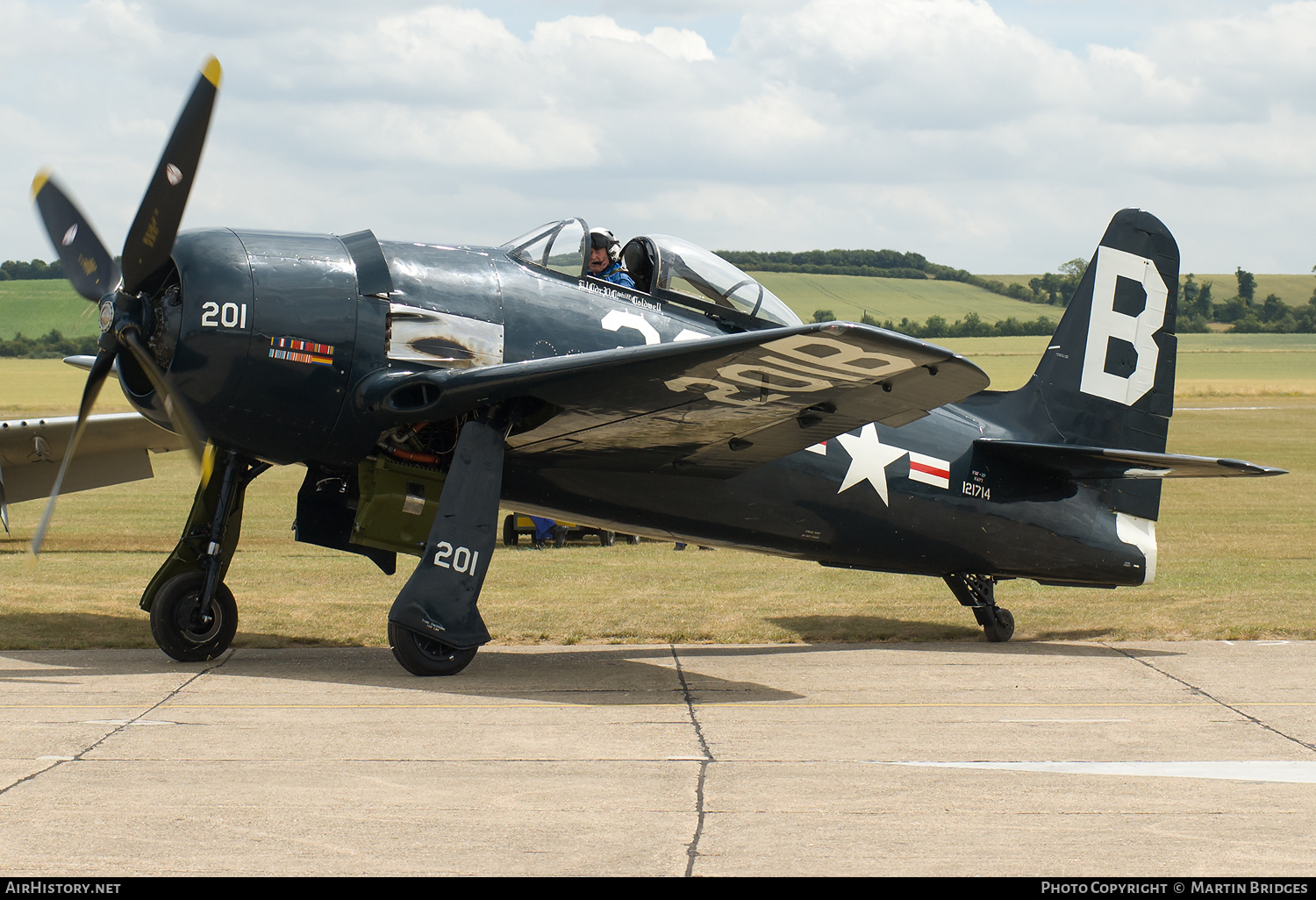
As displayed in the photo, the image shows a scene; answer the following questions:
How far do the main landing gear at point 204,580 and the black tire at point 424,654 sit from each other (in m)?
1.70

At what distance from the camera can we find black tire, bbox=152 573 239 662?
9.04 meters

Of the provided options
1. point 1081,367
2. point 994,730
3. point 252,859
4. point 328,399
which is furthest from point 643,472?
point 252,859

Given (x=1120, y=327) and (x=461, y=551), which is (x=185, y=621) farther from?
(x=1120, y=327)

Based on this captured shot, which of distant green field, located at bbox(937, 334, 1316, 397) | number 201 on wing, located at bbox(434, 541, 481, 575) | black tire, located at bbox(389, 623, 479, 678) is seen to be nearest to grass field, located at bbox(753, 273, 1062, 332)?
distant green field, located at bbox(937, 334, 1316, 397)

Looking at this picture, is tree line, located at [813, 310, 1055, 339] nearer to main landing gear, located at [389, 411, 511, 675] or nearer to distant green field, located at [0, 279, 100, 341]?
distant green field, located at [0, 279, 100, 341]

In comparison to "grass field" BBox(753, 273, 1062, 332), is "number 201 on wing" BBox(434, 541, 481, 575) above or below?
below

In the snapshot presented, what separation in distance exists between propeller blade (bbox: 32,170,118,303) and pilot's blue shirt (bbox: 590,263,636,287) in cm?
350

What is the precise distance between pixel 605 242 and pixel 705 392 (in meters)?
2.00

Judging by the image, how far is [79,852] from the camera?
14.8 feet

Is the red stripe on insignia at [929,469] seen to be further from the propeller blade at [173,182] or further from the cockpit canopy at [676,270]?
the propeller blade at [173,182]

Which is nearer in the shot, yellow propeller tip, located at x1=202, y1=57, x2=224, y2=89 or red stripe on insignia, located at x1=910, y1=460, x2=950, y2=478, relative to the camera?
yellow propeller tip, located at x1=202, y1=57, x2=224, y2=89

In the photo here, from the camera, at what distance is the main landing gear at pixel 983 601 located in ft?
34.9

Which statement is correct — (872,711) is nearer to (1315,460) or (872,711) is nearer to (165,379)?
(165,379)

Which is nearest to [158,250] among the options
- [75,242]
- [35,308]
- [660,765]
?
[75,242]
